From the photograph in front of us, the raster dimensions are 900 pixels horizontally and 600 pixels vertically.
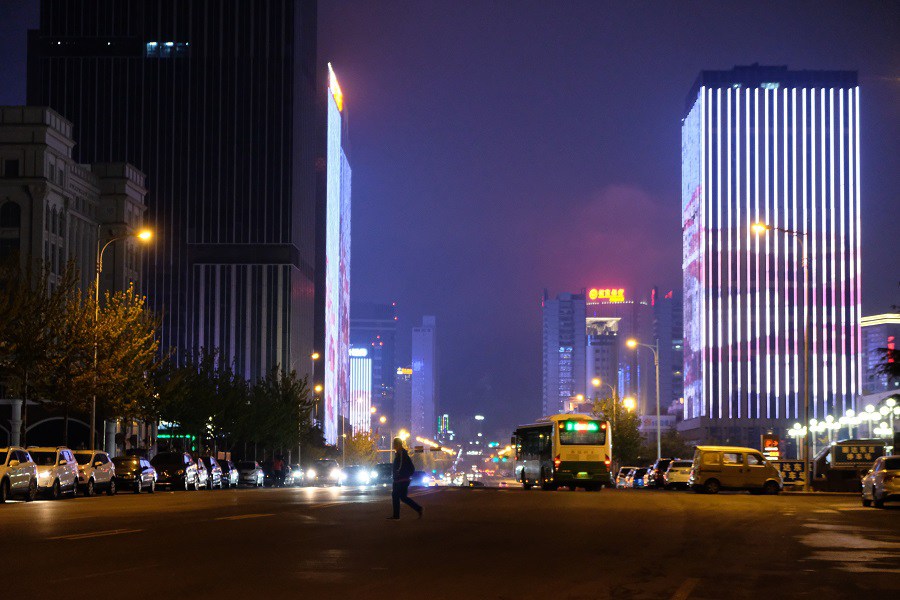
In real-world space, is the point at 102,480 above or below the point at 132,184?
below

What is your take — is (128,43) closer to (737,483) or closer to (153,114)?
(153,114)

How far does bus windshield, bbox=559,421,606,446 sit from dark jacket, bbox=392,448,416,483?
25567 mm

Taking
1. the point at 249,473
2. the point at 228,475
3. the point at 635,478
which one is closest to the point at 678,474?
the point at 635,478

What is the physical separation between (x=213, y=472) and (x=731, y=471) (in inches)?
1038

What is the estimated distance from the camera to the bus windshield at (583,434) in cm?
5066

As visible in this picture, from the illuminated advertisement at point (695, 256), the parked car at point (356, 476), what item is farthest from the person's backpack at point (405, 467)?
the illuminated advertisement at point (695, 256)

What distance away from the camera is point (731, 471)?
47.2 meters

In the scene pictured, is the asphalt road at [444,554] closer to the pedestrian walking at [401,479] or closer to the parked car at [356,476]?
the pedestrian walking at [401,479]

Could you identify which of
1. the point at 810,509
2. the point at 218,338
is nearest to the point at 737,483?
the point at 810,509

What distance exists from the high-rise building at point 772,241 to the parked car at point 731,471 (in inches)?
5659

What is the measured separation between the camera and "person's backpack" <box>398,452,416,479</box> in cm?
2531

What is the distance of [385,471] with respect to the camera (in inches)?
3002

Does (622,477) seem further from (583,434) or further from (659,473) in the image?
(583,434)

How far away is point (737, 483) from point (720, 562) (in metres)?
31.7
